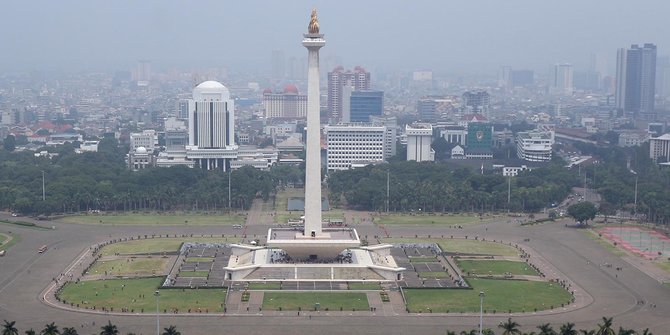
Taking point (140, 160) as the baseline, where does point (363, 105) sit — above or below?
above

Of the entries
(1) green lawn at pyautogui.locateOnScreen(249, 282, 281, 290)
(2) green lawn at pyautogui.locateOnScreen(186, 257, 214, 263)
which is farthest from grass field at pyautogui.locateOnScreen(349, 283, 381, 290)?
(2) green lawn at pyautogui.locateOnScreen(186, 257, 214, 263)

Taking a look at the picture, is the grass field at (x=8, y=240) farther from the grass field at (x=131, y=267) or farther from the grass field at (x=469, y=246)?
the grass field at (x=469, y=246)

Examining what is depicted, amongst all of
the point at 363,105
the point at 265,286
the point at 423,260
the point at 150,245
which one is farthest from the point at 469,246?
the point at 363,105

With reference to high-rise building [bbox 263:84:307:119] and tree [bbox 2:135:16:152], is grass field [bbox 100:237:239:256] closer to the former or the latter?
tree [bbox 2:135:16:152]

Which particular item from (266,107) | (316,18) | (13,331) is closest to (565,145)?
(266,107)

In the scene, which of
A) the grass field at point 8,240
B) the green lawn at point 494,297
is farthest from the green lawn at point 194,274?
the grass field at point 8,240

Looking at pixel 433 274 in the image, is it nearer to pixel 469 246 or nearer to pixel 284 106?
pixel 469 246

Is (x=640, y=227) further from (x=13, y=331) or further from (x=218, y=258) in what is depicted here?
(x=13, y=331)
